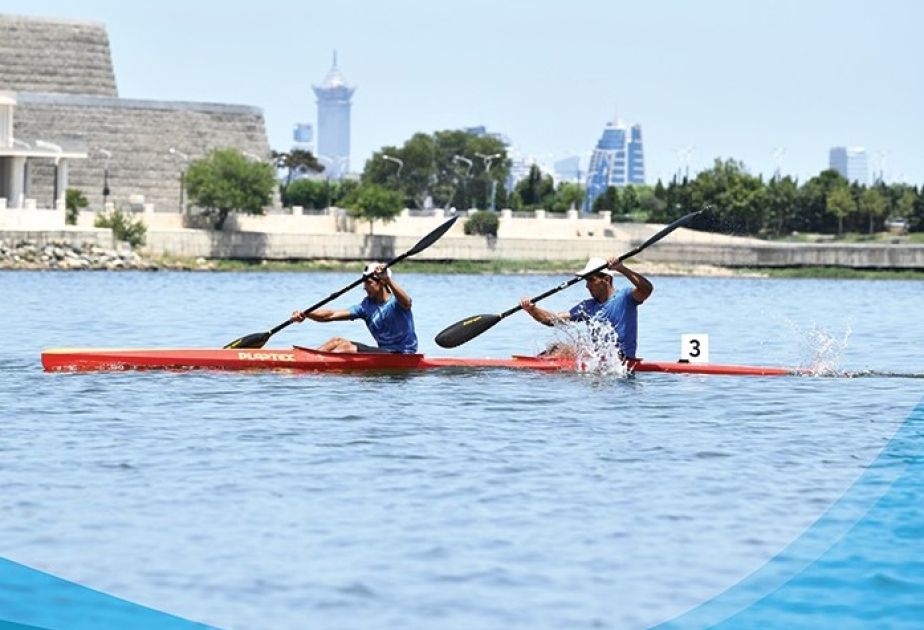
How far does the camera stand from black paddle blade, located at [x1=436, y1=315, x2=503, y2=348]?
24250 millimetres

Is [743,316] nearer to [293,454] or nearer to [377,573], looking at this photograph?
[293,454]

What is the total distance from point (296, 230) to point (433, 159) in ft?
106

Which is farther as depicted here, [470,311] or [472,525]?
[470,311]

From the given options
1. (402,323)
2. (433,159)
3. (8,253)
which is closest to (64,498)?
(402,323)

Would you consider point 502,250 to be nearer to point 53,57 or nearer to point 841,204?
point 841,204

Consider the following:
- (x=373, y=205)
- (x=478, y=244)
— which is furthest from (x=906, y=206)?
(x=373, y=205)

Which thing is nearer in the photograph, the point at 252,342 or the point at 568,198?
the point at 252,342

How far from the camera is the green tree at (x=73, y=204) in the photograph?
98.0 meters

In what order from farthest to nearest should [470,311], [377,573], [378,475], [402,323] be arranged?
[470,311] → [402,323] → [378,475] → [377,573]

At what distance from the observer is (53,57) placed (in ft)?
401

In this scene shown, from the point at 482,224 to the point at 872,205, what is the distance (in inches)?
1318

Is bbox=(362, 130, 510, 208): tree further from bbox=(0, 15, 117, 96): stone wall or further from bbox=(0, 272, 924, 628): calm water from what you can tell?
bbox=(0, 272, 924, 628): calm water

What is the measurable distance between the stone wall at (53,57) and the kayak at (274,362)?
323ft

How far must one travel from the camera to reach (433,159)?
470 ft
